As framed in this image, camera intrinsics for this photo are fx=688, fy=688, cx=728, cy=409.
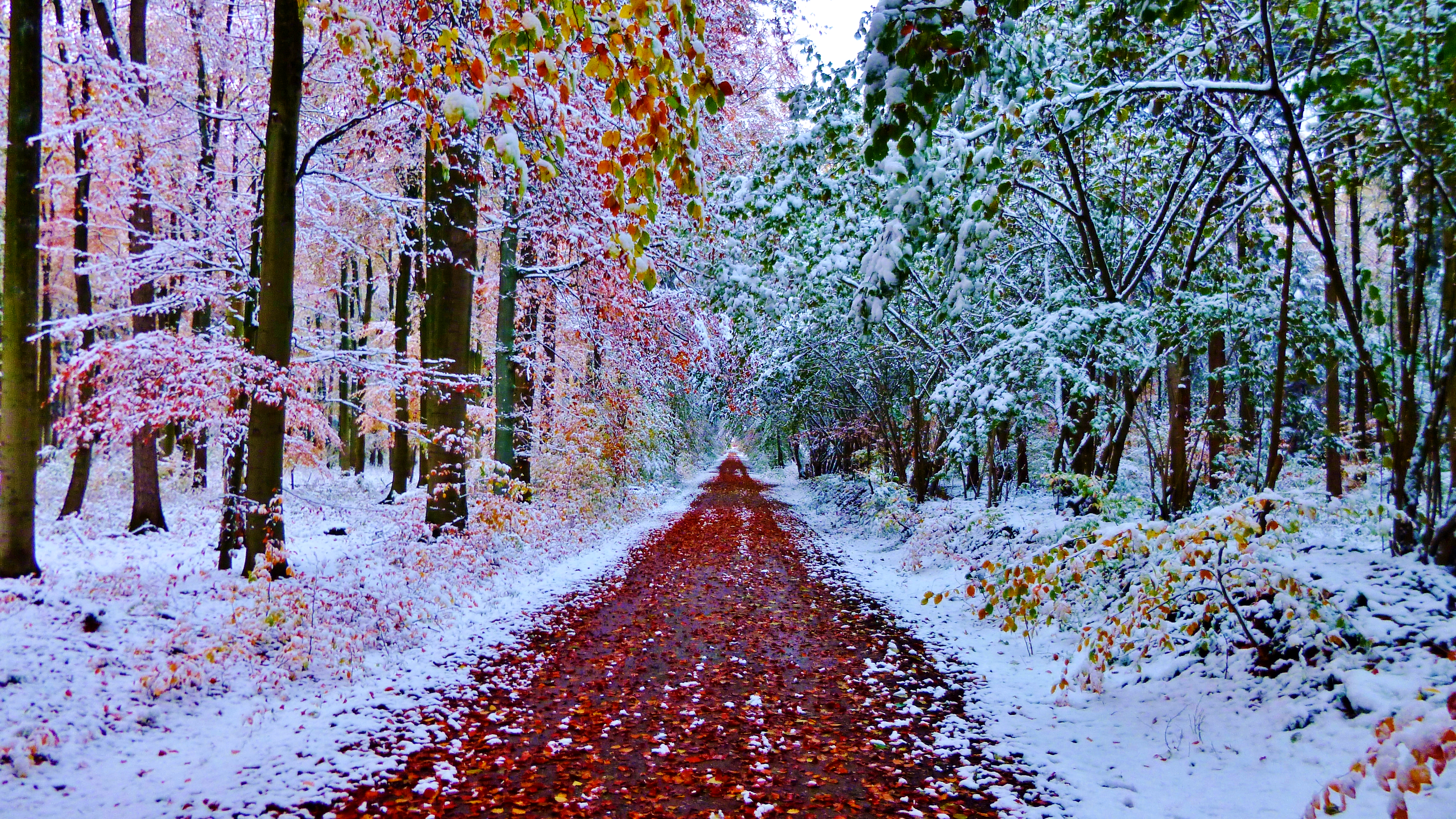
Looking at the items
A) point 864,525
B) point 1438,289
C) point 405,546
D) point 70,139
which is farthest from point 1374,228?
point 70,139

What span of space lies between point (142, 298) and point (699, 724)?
10.7 meters

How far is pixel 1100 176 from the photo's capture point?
9.15m

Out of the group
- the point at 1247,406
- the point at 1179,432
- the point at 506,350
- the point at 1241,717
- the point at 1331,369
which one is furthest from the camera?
the point at 506,350

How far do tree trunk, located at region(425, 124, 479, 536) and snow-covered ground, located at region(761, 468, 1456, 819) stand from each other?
7.40 meters

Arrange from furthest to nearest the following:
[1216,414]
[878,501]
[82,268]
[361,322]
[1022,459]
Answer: [361,322] < [878,501] < [1022,459] < [1216,414] < [82,268]

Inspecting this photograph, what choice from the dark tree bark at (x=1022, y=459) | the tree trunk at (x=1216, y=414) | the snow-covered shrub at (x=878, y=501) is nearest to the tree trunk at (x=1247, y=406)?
the tree trunk at (x=1216, y=414)

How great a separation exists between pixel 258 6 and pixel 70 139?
3.11 metres

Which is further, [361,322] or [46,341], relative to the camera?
[361,322]

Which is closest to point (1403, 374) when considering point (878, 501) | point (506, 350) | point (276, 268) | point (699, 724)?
point (699, 724)

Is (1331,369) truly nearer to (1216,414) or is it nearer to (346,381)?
(1216,414)

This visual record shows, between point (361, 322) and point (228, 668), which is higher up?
point (361, 322)

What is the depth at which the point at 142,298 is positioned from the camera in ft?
33.7

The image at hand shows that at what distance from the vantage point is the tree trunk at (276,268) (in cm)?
684

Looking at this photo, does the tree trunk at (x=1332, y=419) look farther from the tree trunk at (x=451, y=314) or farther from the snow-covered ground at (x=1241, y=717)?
the tree trunk at (x=451, y=314)
